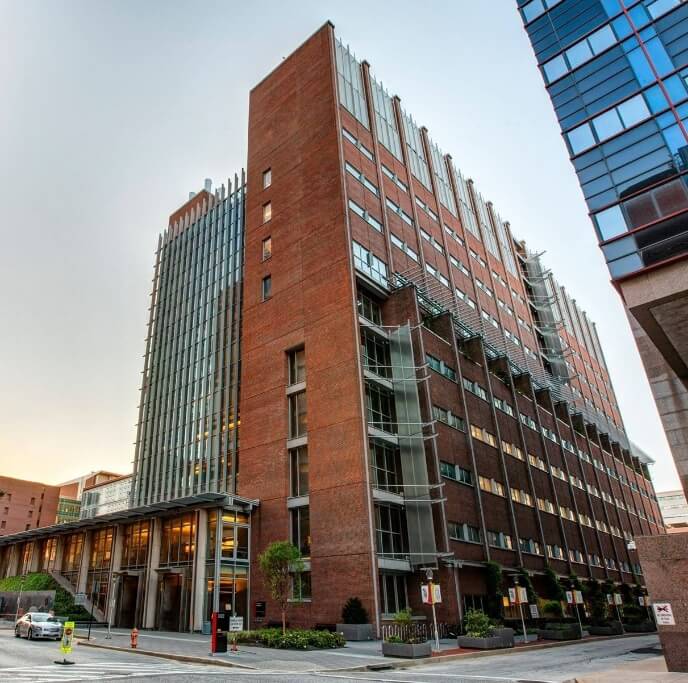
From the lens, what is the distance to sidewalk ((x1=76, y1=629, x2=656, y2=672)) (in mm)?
19406

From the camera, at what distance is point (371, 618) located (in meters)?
28.7

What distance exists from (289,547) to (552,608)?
75.5 ft

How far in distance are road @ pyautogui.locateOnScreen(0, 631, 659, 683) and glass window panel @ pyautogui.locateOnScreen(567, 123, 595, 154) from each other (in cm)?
2203

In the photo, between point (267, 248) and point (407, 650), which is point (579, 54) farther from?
point (407, 650)

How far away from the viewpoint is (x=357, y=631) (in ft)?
91.2

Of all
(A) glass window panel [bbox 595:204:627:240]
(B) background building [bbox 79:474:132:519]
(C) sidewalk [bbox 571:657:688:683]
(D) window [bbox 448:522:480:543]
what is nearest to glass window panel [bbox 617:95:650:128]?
(A) glass window panel [bbox 595:204:627:240]

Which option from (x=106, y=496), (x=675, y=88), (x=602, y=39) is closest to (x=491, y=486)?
(x=675, y=88)

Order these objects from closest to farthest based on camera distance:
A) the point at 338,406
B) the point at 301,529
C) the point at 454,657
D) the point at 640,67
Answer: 1. the point at 454,657
2. the point at 640,67
3. the point at 301,529
4. the point at 338,406

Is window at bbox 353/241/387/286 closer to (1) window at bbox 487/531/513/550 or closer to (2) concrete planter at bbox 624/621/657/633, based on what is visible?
(1) window at bbox 487/531/513/550

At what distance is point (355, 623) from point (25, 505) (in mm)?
96399

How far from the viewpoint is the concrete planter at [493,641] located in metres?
25.3

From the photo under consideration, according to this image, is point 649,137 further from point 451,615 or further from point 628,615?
point 628,615

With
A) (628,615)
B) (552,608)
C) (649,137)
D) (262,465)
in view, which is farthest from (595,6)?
(628,615)

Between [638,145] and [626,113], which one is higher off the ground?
[626,113]
